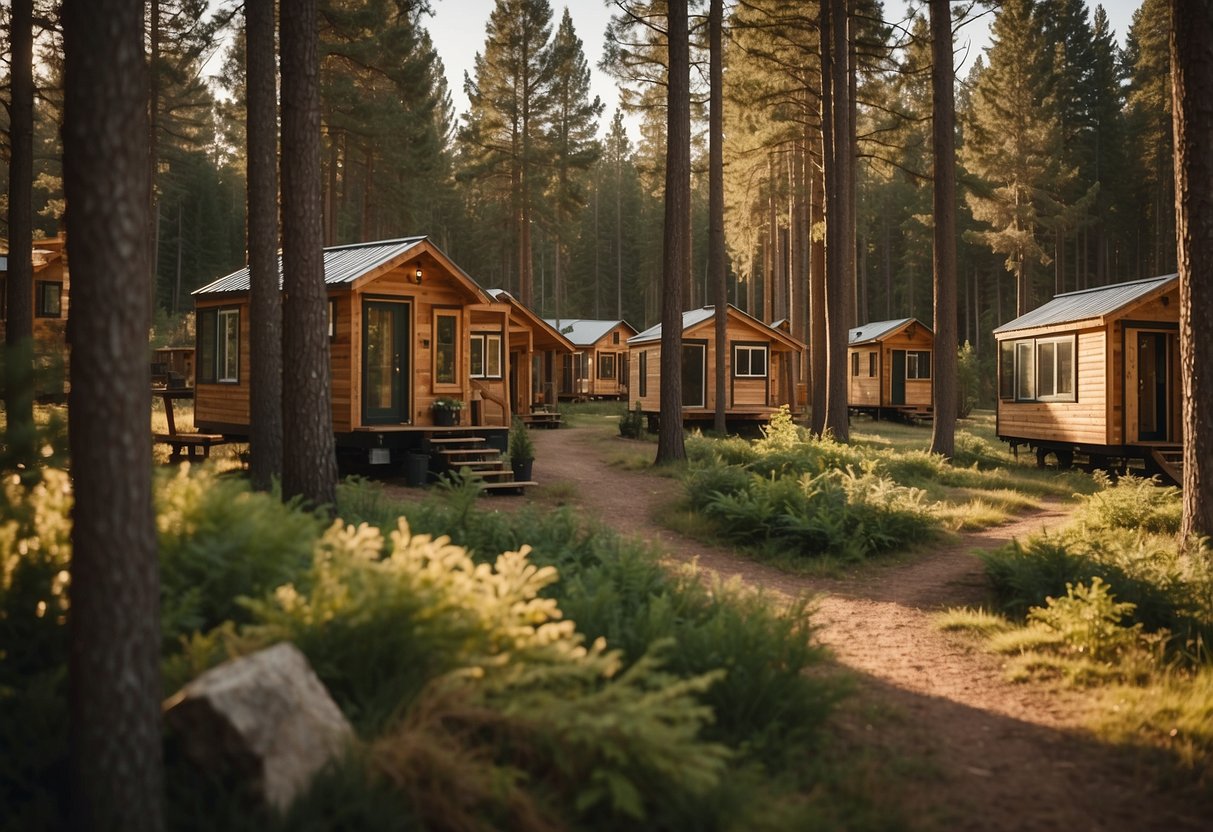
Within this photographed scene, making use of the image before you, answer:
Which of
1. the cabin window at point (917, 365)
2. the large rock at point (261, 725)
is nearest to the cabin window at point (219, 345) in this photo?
the large rock at point (261, 725)

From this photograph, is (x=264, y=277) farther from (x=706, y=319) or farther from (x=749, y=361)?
(x=749, y=361)

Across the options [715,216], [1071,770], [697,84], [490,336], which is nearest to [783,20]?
[715,216]

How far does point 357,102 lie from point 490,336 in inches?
307

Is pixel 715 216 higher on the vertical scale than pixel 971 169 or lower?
lower

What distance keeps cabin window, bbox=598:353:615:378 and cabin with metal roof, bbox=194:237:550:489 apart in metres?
23.9

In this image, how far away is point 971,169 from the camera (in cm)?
3475

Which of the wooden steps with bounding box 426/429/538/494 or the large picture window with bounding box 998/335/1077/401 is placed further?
the large picture window with bounding box 998/335/1077/401

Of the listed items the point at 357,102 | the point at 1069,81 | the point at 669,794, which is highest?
the point at 1069,81

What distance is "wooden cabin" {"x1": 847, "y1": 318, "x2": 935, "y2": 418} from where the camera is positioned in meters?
32.1

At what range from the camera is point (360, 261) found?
15.0 metres

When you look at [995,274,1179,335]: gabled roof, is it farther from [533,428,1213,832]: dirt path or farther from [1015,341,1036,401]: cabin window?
[533,428,1213,832]: dirt path

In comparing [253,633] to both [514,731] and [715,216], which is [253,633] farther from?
[715,216]

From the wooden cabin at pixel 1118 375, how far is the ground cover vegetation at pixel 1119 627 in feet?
26.6

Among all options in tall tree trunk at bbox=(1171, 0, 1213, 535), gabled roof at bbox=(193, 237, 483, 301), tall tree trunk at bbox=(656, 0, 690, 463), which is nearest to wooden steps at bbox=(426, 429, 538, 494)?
gabled roof at bbox=(193, 237, 483, 301)
